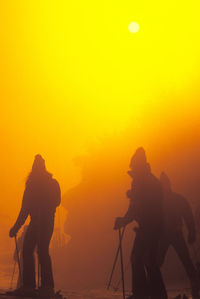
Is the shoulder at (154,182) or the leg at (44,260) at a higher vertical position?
the shoulder at (154,182)

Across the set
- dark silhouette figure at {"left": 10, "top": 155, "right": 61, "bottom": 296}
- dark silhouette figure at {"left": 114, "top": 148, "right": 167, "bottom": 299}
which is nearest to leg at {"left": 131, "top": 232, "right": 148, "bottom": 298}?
dark silhouette figure at {"left": 114, "top": 148, "right": 167, "bottom": 299}

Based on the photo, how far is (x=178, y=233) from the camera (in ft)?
31.8

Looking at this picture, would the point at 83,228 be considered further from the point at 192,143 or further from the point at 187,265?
the point at 187,265

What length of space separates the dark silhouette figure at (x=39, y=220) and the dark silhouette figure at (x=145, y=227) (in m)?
2.02

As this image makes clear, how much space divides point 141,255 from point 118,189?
62.0 m

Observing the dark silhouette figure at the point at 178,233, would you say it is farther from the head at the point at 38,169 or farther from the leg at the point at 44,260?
the head at the point at 38,169

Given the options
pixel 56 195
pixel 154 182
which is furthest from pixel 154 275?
pixel 56 195

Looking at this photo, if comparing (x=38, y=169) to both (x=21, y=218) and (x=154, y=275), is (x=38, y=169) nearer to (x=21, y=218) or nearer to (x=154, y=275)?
(x=21, y=218)

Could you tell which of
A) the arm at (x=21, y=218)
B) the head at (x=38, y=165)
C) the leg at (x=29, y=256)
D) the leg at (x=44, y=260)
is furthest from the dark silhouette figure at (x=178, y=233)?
the arm at (x=21, y=218)

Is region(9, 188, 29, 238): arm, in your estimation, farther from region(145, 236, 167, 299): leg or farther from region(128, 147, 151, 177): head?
region(145, 236, 167, 299): leg

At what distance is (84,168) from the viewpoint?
77.9 meters

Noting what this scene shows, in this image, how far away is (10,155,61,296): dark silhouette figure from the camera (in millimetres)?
10125

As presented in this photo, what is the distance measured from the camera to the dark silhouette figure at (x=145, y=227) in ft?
27.1

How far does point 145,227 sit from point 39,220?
2673 mm
